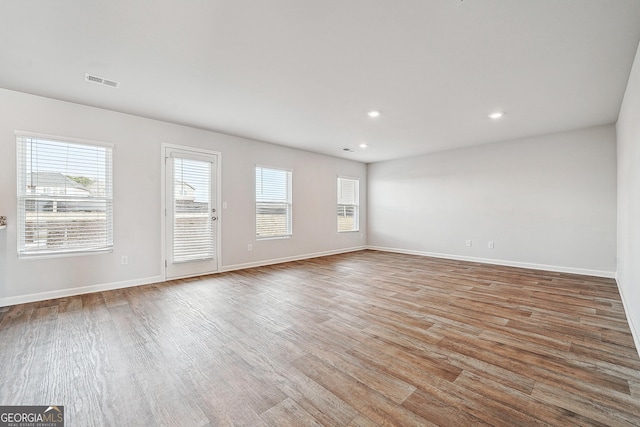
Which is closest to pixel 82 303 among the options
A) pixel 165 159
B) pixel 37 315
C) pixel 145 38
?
pixel 37 315

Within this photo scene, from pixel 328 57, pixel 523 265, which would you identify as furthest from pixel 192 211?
pixel 523 265

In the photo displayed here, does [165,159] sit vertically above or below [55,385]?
above

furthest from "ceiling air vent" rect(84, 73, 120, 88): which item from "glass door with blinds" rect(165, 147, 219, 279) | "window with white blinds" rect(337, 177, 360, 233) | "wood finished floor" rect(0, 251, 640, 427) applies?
"window with white blinds" rect(337, 177, 360, 233)

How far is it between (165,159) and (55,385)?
334 centimetres

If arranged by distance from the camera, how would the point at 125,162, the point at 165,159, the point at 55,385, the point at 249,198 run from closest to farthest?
the point at 55,385
the point at 125,162
the point at 165,159
the point at 249,198

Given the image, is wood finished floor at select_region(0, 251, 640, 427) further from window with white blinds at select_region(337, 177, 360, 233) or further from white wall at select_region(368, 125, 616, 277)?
window with white blinds at select_region(337, 177, 360, 233)

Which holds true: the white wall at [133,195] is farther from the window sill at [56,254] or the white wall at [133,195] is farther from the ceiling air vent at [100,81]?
the ceiling air vent at [100,81]

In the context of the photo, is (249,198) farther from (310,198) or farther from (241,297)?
(241,297)

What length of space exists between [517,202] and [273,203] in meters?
4.91

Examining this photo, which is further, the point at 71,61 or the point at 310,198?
the point at 310,198

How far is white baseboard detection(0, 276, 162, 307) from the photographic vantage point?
321cm

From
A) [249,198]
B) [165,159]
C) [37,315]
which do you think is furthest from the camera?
[249,198]

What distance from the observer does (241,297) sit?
11.5ft

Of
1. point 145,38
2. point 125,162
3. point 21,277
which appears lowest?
point 21,277
